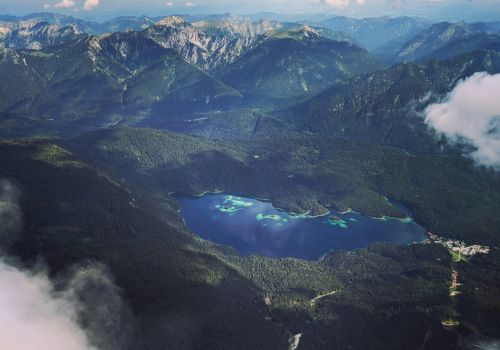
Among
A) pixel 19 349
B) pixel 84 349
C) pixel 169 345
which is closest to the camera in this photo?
pixel 19 349

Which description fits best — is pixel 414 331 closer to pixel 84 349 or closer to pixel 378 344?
pixel 378 344

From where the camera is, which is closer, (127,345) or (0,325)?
(0,325)

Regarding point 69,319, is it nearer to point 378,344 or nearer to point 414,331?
point 378,344

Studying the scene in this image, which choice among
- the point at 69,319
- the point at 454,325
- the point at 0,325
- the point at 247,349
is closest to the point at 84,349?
the point at 69,319

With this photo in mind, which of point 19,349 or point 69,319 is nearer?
point 19,349

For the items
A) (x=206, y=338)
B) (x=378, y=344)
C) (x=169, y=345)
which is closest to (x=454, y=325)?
(x=378, y=344)

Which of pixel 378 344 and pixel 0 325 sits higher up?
pixel 0 325

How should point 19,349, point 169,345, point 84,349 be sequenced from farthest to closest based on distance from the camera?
point 169,345 < point 84,349 < point 19,349
